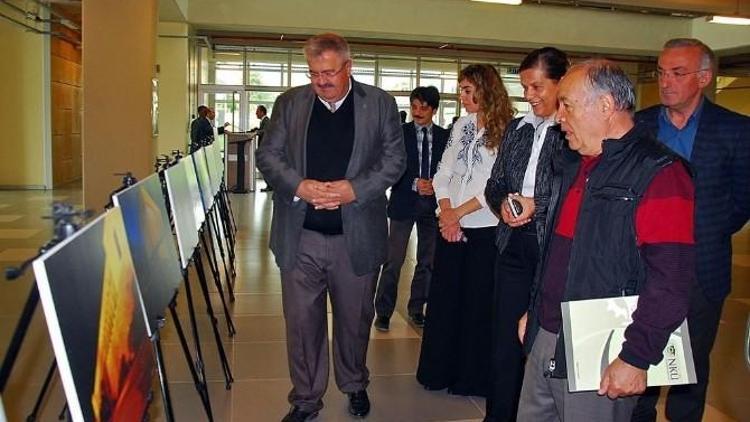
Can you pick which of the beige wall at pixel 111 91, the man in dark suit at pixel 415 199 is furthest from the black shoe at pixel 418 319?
the beige wall at pixel 111 91

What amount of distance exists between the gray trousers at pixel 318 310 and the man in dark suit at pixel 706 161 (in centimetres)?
123

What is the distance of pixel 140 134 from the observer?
7.50 metres

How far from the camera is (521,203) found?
2363mm

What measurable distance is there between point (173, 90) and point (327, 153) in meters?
10.5

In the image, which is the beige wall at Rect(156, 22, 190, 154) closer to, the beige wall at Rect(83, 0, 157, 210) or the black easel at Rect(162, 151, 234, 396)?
the beige wall at Rect(83, 0, 157, 210)

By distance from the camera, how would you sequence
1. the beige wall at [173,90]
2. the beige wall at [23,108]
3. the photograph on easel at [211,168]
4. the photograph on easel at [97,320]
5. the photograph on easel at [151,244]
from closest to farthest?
the photograph on easel at [97,320]
the photograph on easel at [151,244]
the photograph on easel at [211,168]
the beige wall at [23,108]
the beige wall at [173,90]

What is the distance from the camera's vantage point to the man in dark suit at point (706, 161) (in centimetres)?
250

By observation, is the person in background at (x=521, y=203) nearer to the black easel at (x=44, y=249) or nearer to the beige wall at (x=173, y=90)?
the black easel at (x=44, y=249)

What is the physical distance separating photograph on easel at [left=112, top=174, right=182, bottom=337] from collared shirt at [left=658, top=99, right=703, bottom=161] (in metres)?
1.87

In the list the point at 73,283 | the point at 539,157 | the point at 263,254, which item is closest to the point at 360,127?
the point at 539,157

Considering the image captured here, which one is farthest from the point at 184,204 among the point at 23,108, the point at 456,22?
the point at 23,108

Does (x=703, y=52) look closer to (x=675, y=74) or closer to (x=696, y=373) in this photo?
(x=675, y=74)

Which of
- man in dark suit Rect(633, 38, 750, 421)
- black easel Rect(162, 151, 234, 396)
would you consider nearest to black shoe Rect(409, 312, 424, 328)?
black easel Rect(162, 151, 234, 396)

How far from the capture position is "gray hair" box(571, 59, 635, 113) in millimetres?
1667
